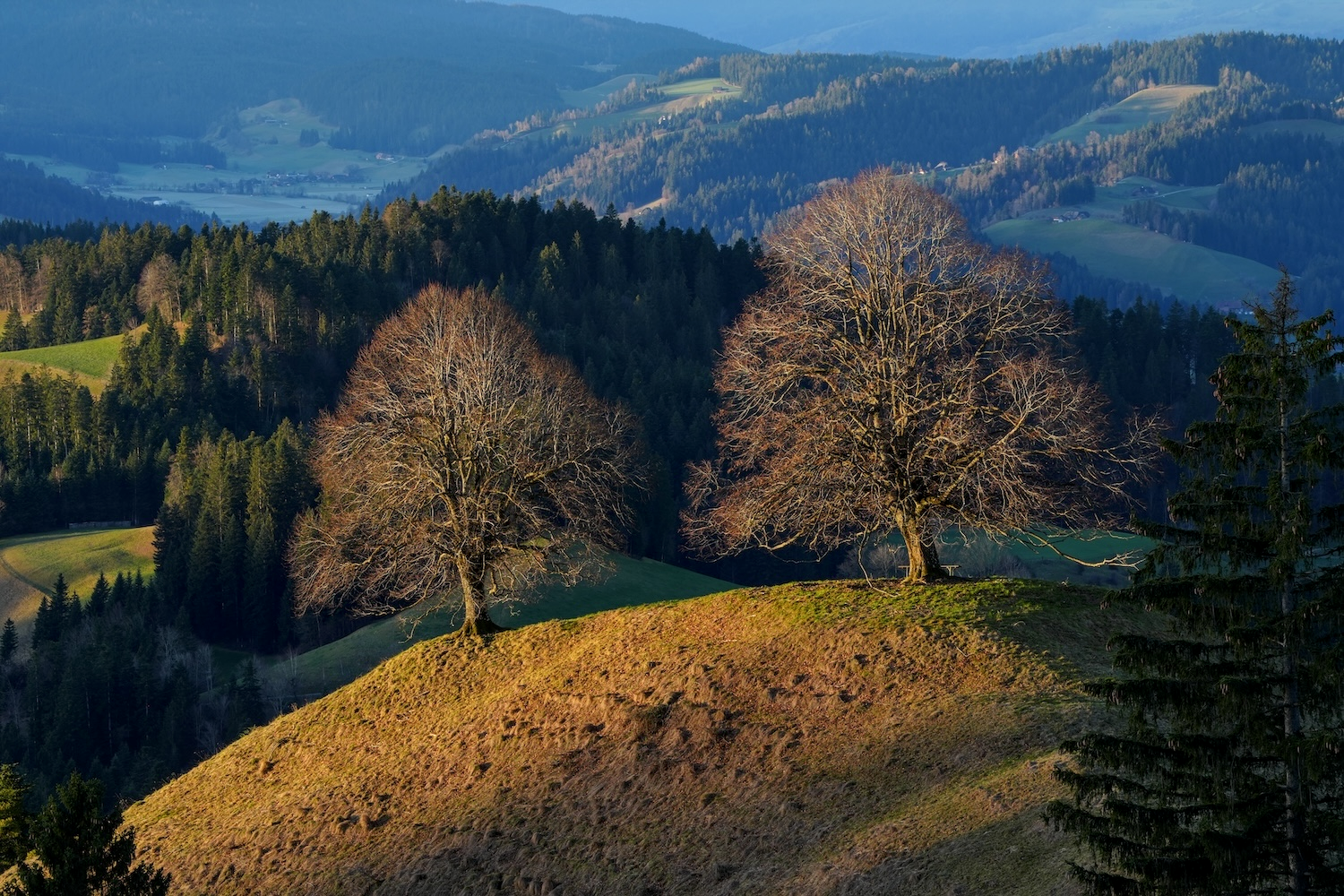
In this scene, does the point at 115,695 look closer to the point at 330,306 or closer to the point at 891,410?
the point at 330,306

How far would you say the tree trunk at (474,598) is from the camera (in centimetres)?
3975

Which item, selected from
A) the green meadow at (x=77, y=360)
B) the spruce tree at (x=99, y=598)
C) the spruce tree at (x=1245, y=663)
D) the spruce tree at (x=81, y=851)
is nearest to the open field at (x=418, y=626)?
the spruce tree at (x=99, y=598)

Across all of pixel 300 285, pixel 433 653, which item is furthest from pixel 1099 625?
pixel 300 285

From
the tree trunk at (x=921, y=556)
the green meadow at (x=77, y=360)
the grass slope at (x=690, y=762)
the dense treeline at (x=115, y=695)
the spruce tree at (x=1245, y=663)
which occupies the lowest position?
the dense treeline at (x=115, y=695)

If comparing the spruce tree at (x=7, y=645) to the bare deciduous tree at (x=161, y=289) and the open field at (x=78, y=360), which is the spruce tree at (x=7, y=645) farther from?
the bare deciduous tree at (x=161, y=289)

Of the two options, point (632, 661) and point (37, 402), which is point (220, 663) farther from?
point (632, 661)

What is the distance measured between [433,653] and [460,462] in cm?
499

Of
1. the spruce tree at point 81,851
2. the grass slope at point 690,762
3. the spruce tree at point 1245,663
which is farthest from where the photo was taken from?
the grass slope at point 690,762

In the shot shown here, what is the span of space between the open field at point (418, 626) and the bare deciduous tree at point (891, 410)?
132 feet

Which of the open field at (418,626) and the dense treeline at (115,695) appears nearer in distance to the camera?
the open field at (418,626)

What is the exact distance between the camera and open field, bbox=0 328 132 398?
15925 cm

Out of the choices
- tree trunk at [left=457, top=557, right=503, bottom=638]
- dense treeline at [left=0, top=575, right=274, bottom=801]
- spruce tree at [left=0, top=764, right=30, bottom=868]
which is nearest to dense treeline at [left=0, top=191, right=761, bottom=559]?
dense treeline at [left=0, top=575, right=274, bottom=801]

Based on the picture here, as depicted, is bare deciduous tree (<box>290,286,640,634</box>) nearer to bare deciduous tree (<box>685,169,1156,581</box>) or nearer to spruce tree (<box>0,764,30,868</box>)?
bare deciduous tree (<box>685,169,1156,581</box>)

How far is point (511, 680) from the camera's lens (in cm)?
3734
